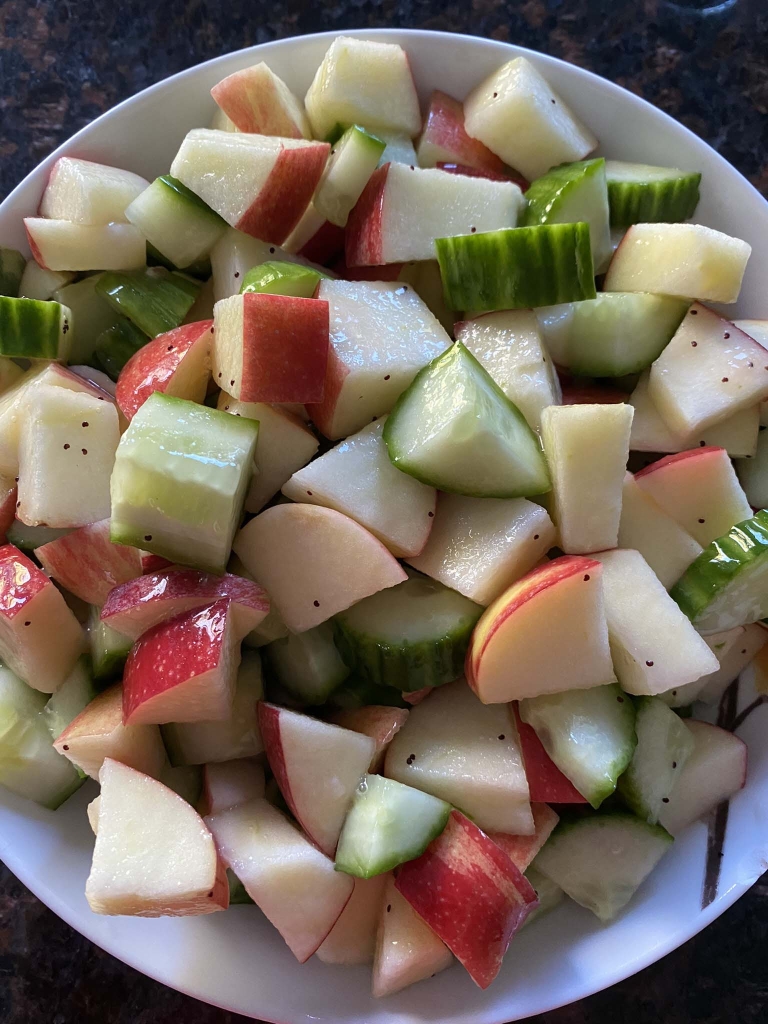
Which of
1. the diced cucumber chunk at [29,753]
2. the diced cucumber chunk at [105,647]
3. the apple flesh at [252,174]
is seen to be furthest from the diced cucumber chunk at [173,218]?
the diced cucumber chunk at [29,753]

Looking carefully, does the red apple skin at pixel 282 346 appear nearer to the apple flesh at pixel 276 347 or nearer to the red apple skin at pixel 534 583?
the apple flesh at pixel 276 347

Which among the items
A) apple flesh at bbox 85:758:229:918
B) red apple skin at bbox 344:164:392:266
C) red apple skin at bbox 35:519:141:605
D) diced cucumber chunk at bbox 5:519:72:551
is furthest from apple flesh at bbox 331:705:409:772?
red apple skin at bbox 344:164:392:266

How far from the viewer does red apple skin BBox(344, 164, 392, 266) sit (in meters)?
1.00

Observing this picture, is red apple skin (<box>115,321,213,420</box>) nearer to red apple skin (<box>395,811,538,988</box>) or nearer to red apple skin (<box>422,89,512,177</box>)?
red apple skin (<box>422,89,512,177</box>)

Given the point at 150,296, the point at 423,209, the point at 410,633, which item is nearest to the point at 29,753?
the point at 410,633

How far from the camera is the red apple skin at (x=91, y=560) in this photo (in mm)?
977

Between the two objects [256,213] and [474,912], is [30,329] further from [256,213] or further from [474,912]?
[474,912]

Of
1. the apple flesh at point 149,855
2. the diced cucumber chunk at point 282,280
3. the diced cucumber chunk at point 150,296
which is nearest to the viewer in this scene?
the apple flesh at point 149,855

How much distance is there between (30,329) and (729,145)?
1.12 metres

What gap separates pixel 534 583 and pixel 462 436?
0.60 ft

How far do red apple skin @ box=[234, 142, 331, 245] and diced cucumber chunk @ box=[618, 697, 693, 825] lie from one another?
757 millimetres

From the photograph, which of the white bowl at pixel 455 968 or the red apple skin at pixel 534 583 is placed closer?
the red apple skin at pixel 534 583

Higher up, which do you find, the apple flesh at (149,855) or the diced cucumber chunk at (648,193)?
the diced cucumber chunk at (648,193)

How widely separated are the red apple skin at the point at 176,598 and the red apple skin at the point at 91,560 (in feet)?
0.18
